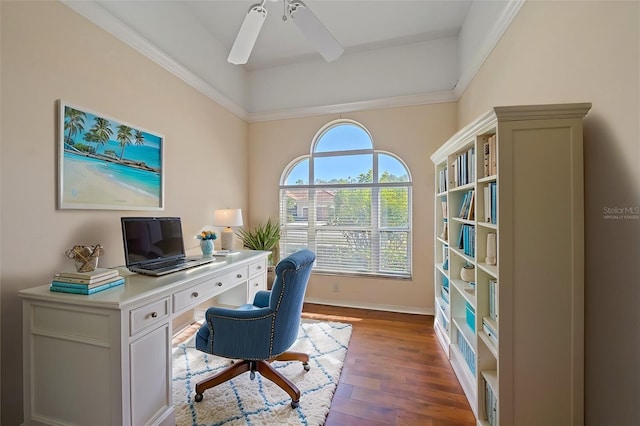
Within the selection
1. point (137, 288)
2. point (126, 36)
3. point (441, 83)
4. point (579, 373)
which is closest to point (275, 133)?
point (126, 36)

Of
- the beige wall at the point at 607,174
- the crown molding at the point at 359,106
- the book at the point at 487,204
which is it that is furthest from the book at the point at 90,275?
the crown molding at the point at 359,106

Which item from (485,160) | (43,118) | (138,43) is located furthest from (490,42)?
(43,118)

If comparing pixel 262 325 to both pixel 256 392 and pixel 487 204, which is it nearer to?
pixel 256 392

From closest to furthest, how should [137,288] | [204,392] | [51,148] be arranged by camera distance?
[137,288], [51,148], [204,392]

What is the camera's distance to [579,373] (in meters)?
1.23

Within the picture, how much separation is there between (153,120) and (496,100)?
2.99 metres

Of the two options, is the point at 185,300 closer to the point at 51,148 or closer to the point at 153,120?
the point at 51,148

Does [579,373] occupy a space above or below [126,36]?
below

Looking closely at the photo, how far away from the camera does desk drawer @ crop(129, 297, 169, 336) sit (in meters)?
1.30

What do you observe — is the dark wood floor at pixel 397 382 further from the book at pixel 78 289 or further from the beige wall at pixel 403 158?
the book at pixel 78 289

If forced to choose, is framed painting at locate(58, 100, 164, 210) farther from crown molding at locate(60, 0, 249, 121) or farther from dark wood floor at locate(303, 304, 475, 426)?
dark wood floor at locate(303, 304, 475, 426)

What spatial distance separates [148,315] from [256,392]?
0.97m

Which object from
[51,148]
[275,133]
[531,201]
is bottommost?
[531,201]

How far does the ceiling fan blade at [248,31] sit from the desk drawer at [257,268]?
1806 millimetres
